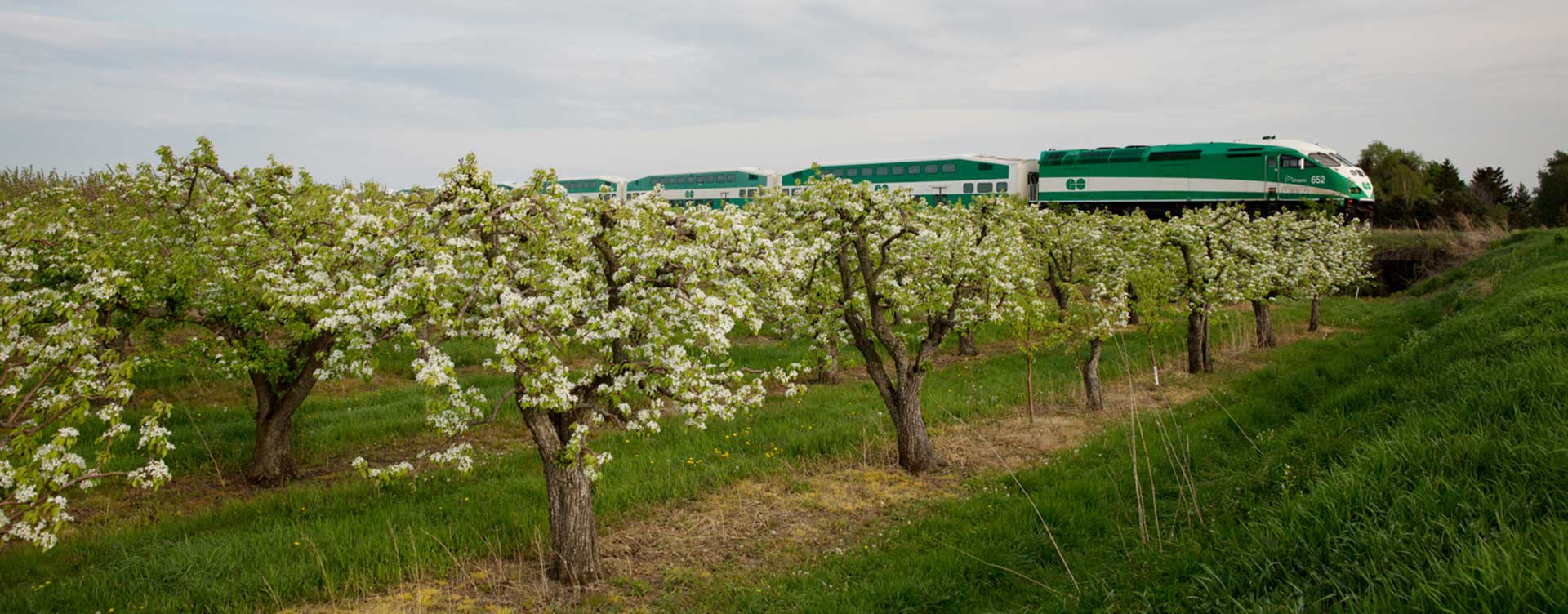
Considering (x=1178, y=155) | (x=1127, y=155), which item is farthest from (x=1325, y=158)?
(x=1127, y=155)

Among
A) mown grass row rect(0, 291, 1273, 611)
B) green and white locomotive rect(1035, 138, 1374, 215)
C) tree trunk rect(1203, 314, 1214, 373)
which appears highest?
green and white locomotive rect(1035, 138, 1374, 215)

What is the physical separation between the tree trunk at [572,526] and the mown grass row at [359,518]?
83cm

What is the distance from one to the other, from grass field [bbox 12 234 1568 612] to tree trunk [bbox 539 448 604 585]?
1196 millimetres

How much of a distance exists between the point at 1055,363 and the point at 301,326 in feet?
72.1

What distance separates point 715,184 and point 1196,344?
4200 cm

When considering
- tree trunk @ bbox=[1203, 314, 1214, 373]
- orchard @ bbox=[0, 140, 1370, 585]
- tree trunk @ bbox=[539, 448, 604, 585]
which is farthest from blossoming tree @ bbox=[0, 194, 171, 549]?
tree trunk @ bbox=[1203, 314, 1214, 373]

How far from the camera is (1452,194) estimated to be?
183 feet

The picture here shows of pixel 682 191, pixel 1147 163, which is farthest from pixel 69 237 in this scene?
pixel 682 191

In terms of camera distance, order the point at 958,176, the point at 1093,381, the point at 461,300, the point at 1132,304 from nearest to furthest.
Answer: the point at 461,300
the point at 1093,381
the point at 1132,304
the point at 958,176

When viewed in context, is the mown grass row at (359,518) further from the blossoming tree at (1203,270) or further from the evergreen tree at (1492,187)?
the evergreen tree at (1492,187)

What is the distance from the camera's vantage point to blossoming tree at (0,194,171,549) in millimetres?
7047

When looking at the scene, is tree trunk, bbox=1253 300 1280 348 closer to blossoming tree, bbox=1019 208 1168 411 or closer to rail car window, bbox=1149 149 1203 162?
Result: blossoming tree, bbox=1019 208 1168 411

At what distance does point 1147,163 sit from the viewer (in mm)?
43906

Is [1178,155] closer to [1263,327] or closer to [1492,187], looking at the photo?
[1263,327]
